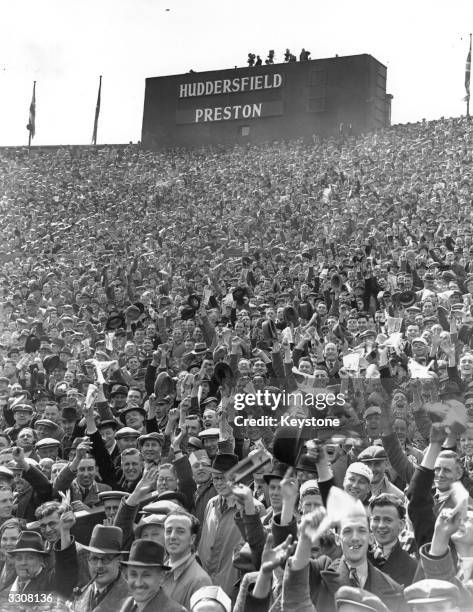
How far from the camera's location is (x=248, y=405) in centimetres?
855

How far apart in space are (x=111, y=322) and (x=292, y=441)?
31.5 ft

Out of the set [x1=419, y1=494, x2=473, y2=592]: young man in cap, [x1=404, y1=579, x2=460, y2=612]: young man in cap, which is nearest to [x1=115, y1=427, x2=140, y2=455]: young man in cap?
[x1=419, y1=494, x2=473, y2=592]: young man in cap

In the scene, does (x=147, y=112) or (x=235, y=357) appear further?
(x=147, y=112)

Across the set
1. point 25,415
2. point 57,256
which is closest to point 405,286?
point 25,415

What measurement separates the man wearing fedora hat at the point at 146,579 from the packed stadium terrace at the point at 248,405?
1 cm

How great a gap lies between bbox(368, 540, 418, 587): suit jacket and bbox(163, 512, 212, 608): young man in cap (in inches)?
37.9

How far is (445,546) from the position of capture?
14.1 feet

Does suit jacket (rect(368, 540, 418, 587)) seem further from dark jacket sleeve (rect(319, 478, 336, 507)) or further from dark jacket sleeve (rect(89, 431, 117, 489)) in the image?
→ dark jacket sleeve (rect(89, 431, 117, 489))

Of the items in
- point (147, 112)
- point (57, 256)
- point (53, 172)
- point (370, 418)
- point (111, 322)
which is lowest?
point (370, 418)

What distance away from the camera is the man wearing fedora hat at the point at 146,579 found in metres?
4.90

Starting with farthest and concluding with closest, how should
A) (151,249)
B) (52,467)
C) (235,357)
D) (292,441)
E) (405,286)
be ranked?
(151,249)
(405,286)
(235,357)
(52,467)
(292,441)

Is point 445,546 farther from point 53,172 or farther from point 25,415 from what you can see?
point 53,172

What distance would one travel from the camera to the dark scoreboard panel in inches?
1512

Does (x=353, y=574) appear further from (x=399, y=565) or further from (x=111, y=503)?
(x=111, y=503)
